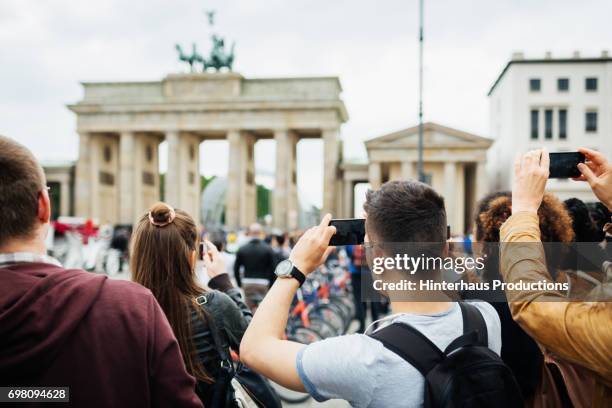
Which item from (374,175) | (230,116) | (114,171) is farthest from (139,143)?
(374,175)

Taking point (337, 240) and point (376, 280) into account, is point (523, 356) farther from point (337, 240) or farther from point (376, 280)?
point (337, 240)

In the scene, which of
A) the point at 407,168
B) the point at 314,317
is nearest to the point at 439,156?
the point at 407,168

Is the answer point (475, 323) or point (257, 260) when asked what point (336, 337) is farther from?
point (257, 260)

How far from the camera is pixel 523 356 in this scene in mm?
2494

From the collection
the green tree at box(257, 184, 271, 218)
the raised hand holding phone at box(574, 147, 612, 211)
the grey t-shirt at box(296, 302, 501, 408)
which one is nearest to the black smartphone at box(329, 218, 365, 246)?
the grey t-shirt at box(296, 302, 501, 408)

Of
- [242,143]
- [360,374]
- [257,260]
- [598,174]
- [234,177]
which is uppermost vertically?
[242,143]

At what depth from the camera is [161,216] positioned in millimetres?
3359

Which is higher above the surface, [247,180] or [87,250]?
[247,180]

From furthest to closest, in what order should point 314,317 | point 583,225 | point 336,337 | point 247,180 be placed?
point 247,180, point 314,317, point 583,225, point 336,337

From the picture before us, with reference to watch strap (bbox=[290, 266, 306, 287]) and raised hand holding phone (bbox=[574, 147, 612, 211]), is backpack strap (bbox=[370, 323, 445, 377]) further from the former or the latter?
raised hand holding phone (bbox=[574, 147, 612, 211])

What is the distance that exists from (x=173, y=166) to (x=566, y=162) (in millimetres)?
49049

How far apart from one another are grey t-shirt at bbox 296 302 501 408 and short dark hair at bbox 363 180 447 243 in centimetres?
43

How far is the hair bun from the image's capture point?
336cm

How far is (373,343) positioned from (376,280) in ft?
1.15
